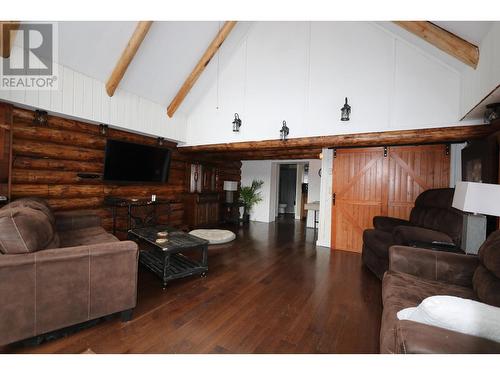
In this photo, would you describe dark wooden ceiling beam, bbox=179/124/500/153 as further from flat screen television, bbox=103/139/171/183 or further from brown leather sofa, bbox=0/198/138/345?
brown leather sofa, bbox=0/198/138/345

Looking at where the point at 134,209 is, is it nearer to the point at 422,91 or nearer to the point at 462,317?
the point at 462,317

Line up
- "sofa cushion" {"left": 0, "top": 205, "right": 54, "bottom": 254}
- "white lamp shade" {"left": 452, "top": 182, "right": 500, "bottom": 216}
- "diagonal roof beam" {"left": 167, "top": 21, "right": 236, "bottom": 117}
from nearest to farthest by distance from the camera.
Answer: "sofa cushion" {"left": 0, "top": 205, "right": 54, "bottom": 254} → "white lamp shade" {"left": 452, "top": 182, "right": 500, "bottom": 216} → "diagonal roof beam" {"left": 167, "top": 21, "right": 236, "bottom": 117}

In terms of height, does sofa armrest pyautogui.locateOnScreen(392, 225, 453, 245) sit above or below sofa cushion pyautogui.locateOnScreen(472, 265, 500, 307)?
above

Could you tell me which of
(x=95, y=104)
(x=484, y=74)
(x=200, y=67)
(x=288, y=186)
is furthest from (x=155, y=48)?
(x=288, y=186)

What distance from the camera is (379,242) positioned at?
3145 mm

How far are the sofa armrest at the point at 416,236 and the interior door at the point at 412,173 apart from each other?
132 cm

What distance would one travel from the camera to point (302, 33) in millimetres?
4262

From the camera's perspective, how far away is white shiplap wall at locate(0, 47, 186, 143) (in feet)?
10.8

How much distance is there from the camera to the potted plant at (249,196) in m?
7.65

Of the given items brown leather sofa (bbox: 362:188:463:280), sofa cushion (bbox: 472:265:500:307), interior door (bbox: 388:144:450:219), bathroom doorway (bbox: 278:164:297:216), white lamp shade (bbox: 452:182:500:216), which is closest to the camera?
sofa cushion (bbox: 472:265:500:307)

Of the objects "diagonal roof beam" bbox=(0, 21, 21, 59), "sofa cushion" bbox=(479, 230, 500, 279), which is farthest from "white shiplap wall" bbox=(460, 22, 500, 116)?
"diagonal roof beam" bbox=(0, 21, 21, 59)

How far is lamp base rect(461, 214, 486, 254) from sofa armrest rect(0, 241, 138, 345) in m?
3.50
